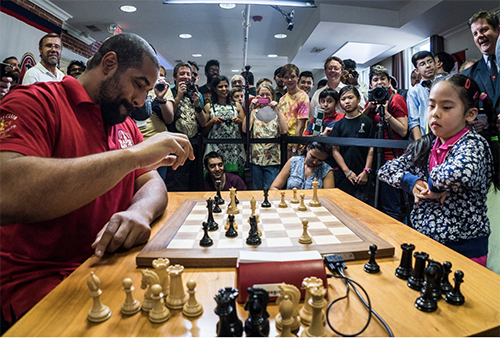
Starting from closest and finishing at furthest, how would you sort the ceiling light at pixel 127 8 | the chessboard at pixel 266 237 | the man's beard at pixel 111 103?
the chessboard at pixel 266 237 → the man's beard at pixel 111 103 → the ceiling light at pixel 127 8

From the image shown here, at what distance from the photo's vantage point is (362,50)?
839 cm

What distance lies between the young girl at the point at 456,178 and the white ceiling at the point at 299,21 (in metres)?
4.36

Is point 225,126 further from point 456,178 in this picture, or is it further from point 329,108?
point 456,178

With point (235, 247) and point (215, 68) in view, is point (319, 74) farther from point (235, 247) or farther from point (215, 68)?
point (235, 247)

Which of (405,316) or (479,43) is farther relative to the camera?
(479,43)

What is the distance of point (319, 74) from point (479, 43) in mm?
10108

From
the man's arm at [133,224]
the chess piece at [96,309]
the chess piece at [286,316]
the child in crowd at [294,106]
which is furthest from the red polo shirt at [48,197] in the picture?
the child in crowd at [294,106]

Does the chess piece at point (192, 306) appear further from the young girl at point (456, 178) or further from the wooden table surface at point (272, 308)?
the young girl at point (456, 178)

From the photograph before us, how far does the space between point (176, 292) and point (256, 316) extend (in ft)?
0.70

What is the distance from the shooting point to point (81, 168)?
896 millimetres

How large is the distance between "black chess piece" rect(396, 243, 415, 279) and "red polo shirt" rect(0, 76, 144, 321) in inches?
39.0

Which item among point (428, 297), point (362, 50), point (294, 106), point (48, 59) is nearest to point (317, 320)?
point (428, 297)

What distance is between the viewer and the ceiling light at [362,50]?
766cm

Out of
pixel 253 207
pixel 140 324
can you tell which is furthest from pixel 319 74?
pixel 140 324
